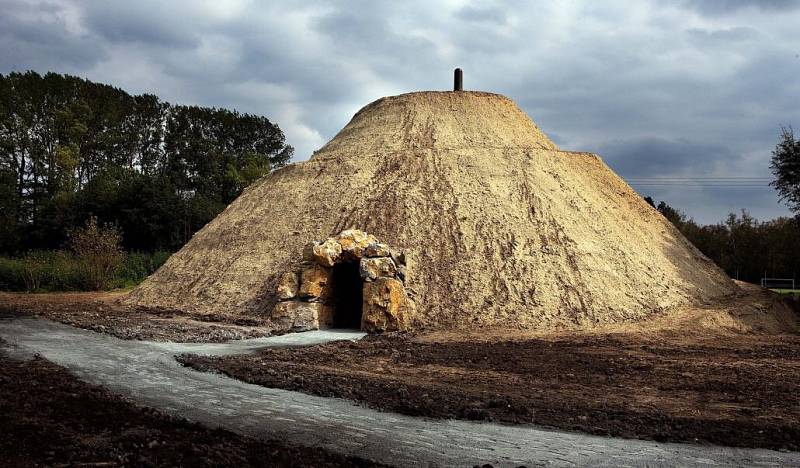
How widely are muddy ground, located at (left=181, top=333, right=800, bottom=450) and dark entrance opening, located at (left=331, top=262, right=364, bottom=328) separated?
10.9ft

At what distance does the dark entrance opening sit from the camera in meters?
19.0

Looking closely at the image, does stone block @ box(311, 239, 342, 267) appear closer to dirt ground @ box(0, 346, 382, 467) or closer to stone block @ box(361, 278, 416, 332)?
stone block @ box(361, 278, 416, 332)

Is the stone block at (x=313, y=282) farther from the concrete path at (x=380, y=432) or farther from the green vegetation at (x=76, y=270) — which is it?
the green vegetation at (x=76, y=270)

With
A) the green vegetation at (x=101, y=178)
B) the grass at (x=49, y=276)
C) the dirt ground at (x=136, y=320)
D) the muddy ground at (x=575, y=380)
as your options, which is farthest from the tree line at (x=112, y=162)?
the muddy ground at (x=575, y=380)

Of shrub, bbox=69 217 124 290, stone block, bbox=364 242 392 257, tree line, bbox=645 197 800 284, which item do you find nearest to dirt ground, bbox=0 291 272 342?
stone block, bbox=364 242 392 257

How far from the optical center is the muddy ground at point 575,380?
26.6ft

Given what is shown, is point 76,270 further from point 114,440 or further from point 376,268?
point 114,440

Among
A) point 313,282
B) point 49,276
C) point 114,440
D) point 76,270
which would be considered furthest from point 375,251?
point 49,276

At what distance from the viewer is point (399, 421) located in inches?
309

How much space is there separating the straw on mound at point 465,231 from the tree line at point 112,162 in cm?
1578

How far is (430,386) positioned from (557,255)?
1105 cm

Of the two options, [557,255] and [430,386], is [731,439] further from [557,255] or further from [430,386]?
[557,255]

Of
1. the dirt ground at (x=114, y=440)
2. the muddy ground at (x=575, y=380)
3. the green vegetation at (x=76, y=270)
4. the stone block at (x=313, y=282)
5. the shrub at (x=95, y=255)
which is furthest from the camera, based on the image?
the shrub at (x=95, y=255)

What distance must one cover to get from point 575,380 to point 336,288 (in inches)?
375
